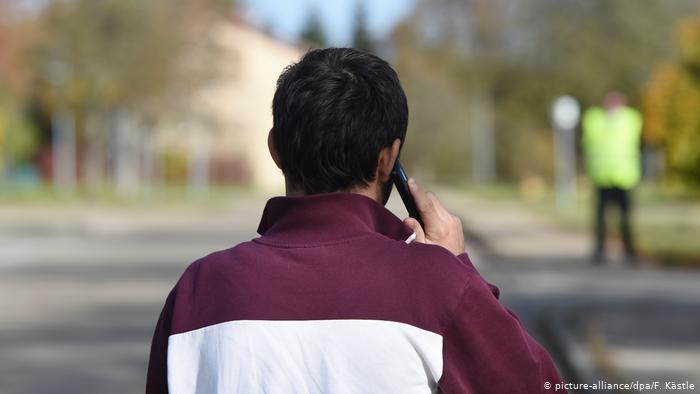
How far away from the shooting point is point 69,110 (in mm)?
47062

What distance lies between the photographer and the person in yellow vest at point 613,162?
16.7m

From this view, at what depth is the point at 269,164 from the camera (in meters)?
73.1

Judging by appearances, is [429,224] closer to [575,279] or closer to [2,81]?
[575,279]

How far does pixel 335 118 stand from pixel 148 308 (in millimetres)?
10682

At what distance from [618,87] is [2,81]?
27.2m

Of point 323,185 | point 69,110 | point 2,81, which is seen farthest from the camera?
point 2,81

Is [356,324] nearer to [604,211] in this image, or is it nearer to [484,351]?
[484,351]

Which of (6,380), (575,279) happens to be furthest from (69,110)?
(6,380)

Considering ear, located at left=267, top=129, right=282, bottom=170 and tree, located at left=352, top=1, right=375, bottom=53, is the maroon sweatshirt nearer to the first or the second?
ear, located at left=267, top=129, right=282, bottom=170

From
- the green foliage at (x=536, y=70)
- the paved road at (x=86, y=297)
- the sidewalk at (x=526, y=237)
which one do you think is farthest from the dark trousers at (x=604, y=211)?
the green foliage at (x=536, y=70)

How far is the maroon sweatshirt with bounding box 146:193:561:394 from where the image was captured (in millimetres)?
2211

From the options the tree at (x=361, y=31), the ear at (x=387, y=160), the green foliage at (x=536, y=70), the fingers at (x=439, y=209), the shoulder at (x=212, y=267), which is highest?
the green foliage at (x=536, y=70)

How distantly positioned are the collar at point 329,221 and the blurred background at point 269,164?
0.56 metres

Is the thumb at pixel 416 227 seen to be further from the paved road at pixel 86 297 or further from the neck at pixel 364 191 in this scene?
the paved road at pixel 86 297
